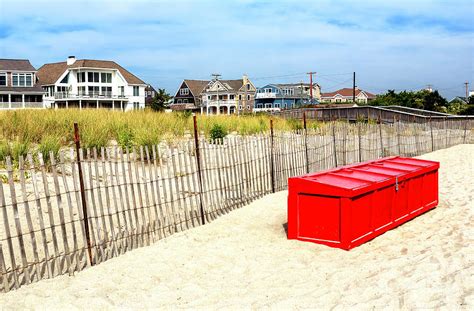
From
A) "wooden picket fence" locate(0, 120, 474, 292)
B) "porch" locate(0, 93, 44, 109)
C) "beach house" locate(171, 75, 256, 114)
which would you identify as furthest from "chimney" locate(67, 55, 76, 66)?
"wooden picket fence" locate(0, 120, 474, 292)

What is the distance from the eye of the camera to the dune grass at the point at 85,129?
35.4 feet

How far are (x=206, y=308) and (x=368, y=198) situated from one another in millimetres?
3215

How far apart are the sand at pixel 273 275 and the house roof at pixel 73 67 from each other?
5039 centimetres

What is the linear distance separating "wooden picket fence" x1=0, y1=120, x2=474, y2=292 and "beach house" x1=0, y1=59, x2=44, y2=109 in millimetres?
40110

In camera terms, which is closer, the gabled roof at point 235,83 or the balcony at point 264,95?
the gabled roof at point 235,83

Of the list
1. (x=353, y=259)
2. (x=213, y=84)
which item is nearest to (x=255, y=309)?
(x=353, y=259)

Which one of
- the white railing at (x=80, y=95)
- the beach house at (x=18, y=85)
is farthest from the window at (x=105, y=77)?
the beach house at (x=18, y=85)

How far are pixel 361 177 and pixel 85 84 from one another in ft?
165

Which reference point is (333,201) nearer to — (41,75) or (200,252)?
(200,252)

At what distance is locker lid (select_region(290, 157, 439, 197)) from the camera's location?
6.77 m

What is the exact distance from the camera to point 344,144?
14.0 m

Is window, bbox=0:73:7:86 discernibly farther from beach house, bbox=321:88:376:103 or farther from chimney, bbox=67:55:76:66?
beach house, bbox=321:88:376:103

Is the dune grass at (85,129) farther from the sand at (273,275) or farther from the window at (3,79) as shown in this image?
the window at (3,79)

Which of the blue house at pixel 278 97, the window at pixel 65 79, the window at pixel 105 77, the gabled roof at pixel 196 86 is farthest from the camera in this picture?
the blue house at pixel 278 97
